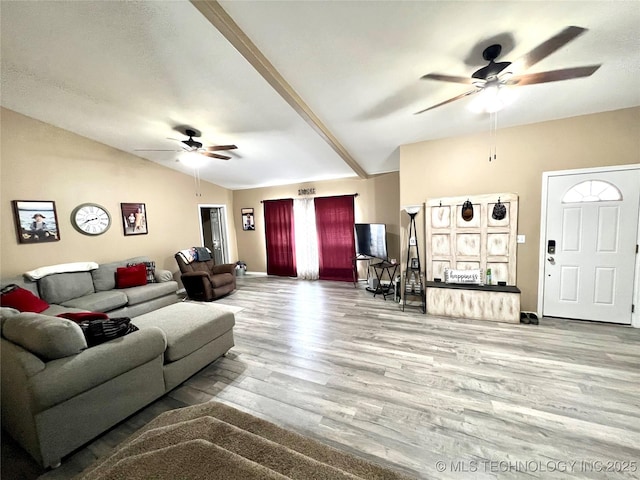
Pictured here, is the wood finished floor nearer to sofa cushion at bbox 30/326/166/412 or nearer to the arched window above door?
sofa cushion at bbox 30/326/166/412

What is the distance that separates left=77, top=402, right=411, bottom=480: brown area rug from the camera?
0.90 metres

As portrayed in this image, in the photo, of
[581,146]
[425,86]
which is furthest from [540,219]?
[425,86]

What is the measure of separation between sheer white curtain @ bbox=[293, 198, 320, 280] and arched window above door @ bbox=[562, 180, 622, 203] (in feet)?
14.8

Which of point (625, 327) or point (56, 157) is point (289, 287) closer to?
point (56, 157)

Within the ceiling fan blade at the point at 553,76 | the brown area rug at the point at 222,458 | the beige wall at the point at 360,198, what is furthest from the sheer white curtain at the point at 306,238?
the brown area rug at the point at 222,458

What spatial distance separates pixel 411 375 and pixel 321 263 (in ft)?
13.1

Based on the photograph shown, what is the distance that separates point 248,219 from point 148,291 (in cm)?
336

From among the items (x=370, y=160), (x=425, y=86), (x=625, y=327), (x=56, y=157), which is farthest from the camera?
(x=370, y=160)

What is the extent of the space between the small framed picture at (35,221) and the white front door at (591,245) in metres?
7.27

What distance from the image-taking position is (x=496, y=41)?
1966 mm

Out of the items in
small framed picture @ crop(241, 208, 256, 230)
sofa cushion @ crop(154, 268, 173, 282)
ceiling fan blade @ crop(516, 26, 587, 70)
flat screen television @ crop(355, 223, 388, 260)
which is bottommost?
sofa cushion @ crop(154, 268, 173, 282)

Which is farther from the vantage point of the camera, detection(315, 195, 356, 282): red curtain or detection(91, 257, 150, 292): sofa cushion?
detection(315, 195, 356, 282): red curtain

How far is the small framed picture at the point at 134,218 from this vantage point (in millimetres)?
4598

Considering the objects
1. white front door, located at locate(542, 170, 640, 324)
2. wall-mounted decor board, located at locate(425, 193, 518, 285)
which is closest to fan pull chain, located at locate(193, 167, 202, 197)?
wall-mounted decor board, located at locate(425, 193, 518, 285)
